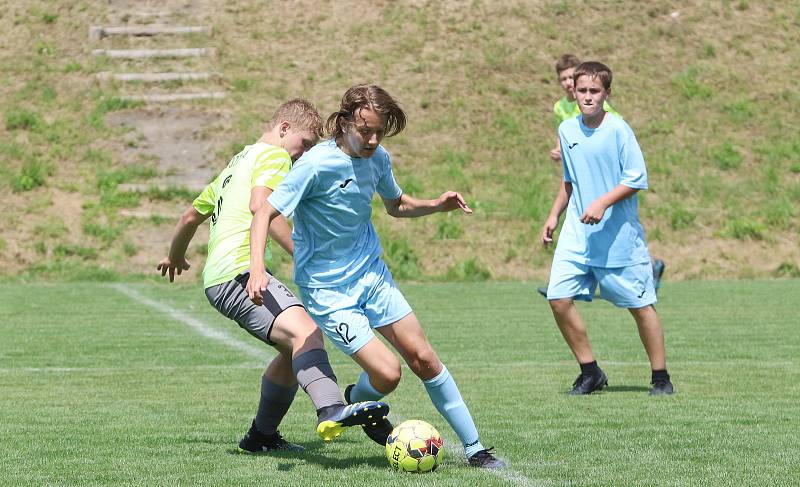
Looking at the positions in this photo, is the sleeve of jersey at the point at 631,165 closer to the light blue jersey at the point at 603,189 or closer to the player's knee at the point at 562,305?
the light blue jersey at the point at 603,189

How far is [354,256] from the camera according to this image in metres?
5.84

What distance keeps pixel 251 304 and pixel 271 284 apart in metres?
0.21

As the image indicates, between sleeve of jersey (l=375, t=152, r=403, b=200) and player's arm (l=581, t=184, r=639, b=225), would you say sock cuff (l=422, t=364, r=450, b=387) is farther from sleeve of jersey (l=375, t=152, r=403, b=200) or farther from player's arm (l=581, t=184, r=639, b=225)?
player's arm (l=581, t=184, r=639, b=225)

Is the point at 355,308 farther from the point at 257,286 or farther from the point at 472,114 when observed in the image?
the point at 472,114

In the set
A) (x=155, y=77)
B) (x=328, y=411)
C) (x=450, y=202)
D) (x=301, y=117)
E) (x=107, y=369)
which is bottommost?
(x=107, y=369)

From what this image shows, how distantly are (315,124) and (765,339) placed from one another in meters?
6.49

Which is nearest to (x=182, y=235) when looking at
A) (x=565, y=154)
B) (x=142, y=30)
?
(x=565, y=154)

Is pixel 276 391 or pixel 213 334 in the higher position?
pixel 276 391

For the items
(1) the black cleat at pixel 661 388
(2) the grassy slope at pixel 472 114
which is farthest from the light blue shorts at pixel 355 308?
(2) the grassy slope at pixel 472 114

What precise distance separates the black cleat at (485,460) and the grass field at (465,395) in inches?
2.8

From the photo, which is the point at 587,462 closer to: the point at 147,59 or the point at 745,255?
the point at 745,255

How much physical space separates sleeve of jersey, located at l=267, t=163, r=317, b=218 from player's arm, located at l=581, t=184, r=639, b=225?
9.19 feet

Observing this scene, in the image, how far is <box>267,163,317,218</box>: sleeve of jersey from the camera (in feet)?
18.6

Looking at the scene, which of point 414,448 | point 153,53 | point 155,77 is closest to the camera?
point 414,448
